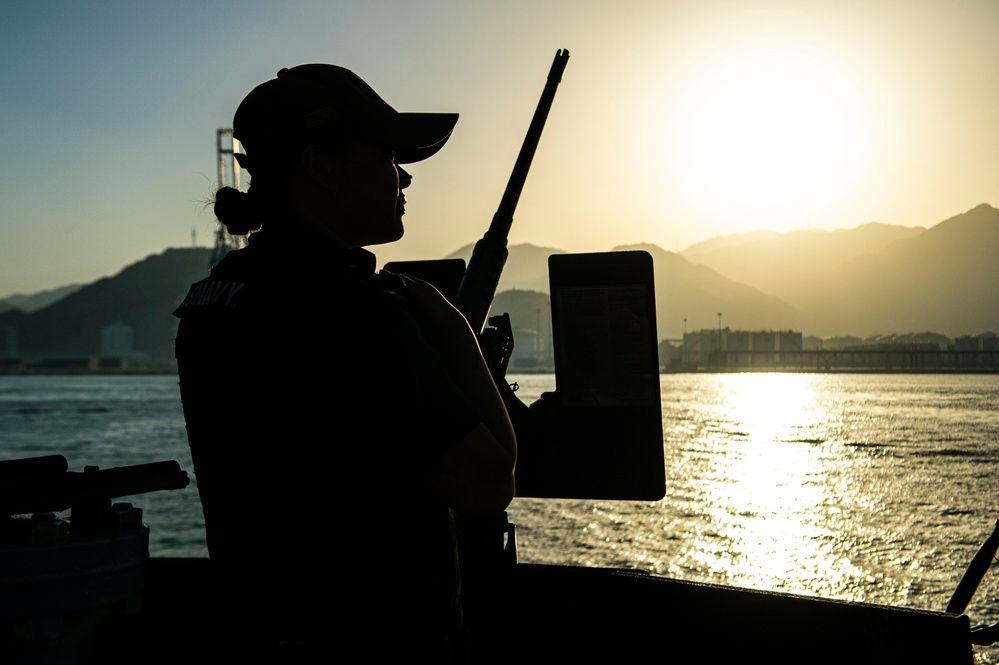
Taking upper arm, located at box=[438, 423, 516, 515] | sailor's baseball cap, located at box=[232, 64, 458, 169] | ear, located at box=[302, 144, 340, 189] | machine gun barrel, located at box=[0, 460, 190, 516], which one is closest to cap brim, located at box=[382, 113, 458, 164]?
sailor's baseball cap, located at box=[232, 64, 458, 169]

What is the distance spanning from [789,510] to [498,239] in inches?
1301

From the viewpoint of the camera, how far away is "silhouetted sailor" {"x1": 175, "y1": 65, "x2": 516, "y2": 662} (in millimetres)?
1553

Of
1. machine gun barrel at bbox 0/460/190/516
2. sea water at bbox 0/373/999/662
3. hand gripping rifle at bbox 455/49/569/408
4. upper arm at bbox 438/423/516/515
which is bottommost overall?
sea water at bbox 0/373/999/662

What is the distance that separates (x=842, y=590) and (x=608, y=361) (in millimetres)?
20044

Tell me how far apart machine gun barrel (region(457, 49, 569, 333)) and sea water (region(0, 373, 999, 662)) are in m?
1.63

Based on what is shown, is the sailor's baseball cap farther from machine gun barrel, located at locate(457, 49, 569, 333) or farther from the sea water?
machine gun barrel, located at locate(457, 49, 569, 333)

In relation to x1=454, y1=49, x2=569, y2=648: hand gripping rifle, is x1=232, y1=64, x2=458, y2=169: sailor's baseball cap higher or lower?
higher

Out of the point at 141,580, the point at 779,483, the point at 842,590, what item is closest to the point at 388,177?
the point at 141,580

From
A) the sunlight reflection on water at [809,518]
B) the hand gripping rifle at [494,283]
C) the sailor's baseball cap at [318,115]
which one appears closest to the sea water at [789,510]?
the sunlight reflection on water at [809,518]

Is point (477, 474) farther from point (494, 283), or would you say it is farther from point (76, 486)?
point (494, 283)

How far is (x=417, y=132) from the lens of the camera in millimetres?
1773

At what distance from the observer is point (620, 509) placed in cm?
3619

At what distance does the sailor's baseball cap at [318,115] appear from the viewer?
1.72 metres

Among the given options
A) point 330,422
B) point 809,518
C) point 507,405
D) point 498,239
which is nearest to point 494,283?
point 498,239
